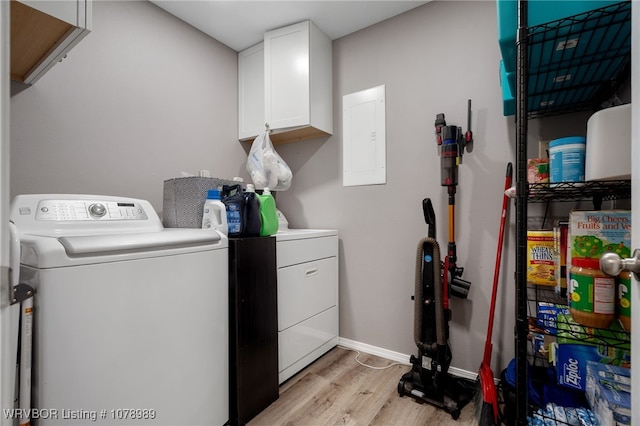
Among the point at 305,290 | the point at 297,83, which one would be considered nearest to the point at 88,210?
the point at 305,290

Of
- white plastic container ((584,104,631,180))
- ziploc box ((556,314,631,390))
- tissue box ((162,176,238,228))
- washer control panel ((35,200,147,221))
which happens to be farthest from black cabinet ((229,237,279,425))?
white plastic container ((584,104,631,180))

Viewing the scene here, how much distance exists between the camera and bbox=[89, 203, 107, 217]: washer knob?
1.28 m

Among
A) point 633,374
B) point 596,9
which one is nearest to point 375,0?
point 596,9

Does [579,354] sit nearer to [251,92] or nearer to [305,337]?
[305,337]

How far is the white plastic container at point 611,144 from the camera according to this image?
839 millimetres

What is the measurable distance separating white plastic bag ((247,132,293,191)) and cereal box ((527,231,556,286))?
1.52m

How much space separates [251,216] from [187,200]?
0.41 metres

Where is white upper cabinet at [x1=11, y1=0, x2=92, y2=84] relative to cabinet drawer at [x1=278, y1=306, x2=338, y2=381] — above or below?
above

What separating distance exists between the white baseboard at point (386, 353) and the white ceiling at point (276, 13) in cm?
233

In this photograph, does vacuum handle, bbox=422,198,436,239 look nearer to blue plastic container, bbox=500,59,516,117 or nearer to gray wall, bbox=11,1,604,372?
gray wall, bbox=11,1,604,372

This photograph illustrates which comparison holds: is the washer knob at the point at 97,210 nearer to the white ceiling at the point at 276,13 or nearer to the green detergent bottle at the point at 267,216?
the green detergent bottle at the point at 267,216

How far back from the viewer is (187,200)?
62.2 inches

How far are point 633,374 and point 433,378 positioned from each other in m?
1.05

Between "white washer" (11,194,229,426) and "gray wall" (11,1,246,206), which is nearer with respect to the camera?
"white washer" (11,194,229,426)
